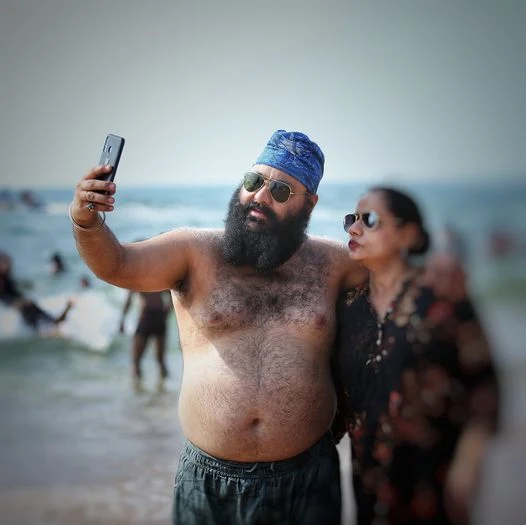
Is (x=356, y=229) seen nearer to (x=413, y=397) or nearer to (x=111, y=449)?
(x=413, y=397)

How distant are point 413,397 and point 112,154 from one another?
1262 millimetres

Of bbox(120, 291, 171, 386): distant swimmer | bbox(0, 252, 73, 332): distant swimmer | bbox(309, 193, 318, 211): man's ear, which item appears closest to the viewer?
bbox(309, 193, 318, 211): man's ear

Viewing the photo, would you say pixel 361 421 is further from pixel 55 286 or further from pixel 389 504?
pixel 55 286

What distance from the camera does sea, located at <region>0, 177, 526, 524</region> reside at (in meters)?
1.77

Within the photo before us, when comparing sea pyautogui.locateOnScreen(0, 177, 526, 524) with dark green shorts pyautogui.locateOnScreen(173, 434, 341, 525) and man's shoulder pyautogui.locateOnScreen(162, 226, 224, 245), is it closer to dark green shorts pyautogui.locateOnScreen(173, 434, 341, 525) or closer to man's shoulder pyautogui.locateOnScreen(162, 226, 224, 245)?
man's shoulder pyautogui.locateOnScreen(162, 226, 224, 245)

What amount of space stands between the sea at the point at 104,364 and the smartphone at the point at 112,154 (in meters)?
0.61

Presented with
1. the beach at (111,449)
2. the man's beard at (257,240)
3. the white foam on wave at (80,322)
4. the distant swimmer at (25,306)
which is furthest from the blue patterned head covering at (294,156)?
the distant swimmer at (25,306)

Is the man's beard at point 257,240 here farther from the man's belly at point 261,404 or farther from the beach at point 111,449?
the beach at point 111,449

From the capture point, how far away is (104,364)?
31.0ft

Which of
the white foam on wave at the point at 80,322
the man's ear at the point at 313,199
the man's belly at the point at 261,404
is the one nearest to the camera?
the man's belly at the point at 261,404

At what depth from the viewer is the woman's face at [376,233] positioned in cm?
178

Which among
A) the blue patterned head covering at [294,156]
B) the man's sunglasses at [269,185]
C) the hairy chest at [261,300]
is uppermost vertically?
the blue patterned head covering at [294,156]

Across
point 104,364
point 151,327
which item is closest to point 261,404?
point 151,327

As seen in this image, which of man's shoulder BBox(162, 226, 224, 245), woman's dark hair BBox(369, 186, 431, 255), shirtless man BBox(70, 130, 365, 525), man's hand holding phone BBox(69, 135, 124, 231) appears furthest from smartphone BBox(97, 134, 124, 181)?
woman's dark hair BBox(369, 186, 431, 255)
